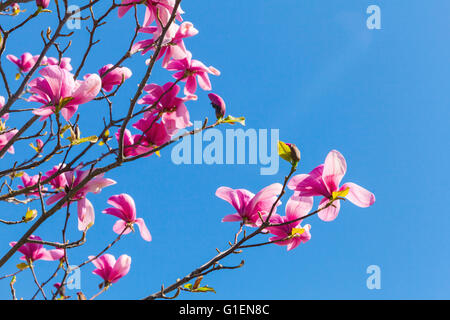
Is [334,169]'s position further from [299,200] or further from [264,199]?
[264,199]

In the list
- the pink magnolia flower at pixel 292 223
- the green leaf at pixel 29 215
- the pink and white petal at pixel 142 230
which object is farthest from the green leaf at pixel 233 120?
the green leaf at pixel 29 215

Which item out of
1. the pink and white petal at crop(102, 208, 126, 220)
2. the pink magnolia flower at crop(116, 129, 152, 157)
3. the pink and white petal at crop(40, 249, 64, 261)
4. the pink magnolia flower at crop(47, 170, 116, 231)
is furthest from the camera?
the pink and white petal at crop(40, 249, 64, 261)

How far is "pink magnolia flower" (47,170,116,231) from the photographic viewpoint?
5.90 feet

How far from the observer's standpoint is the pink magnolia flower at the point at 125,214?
202 cm

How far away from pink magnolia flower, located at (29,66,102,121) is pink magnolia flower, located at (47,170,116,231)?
0.37 metres

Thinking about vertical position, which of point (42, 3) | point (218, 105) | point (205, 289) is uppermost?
point (42, 3)

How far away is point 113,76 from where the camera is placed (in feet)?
6.83

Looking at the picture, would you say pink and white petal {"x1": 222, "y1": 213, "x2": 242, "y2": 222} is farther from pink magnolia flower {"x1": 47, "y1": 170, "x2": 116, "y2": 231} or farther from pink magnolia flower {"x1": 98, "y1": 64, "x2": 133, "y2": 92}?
pink magnolia flower {"x1": 98, "y1": 64, "x2": 133, "y2": 92}

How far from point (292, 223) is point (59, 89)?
43.4 inches

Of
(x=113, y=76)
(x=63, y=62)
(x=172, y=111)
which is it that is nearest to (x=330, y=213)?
(x=172, y=111)

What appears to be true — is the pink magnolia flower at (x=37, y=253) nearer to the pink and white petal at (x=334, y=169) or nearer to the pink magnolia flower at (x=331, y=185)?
the pink magnolia flower at (x=331, y=185)

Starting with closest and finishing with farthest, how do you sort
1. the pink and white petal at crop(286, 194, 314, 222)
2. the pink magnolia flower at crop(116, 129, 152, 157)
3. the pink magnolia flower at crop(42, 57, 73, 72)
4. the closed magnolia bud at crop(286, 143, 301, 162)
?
the closed magnolia bud at crop(286, 143, 301, 162) → the pink and white petal at crop(286, 194, 314, 222) → the pink magnolia flower at crop(116, 129, 152, 157) → the pink magnolia flower at crop(42, 57, 73, 72)

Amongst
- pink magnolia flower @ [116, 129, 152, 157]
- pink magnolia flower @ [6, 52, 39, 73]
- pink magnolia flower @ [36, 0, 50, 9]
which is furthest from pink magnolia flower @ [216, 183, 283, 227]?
pink magnolia flower @ [6, 52, 39, 73]
